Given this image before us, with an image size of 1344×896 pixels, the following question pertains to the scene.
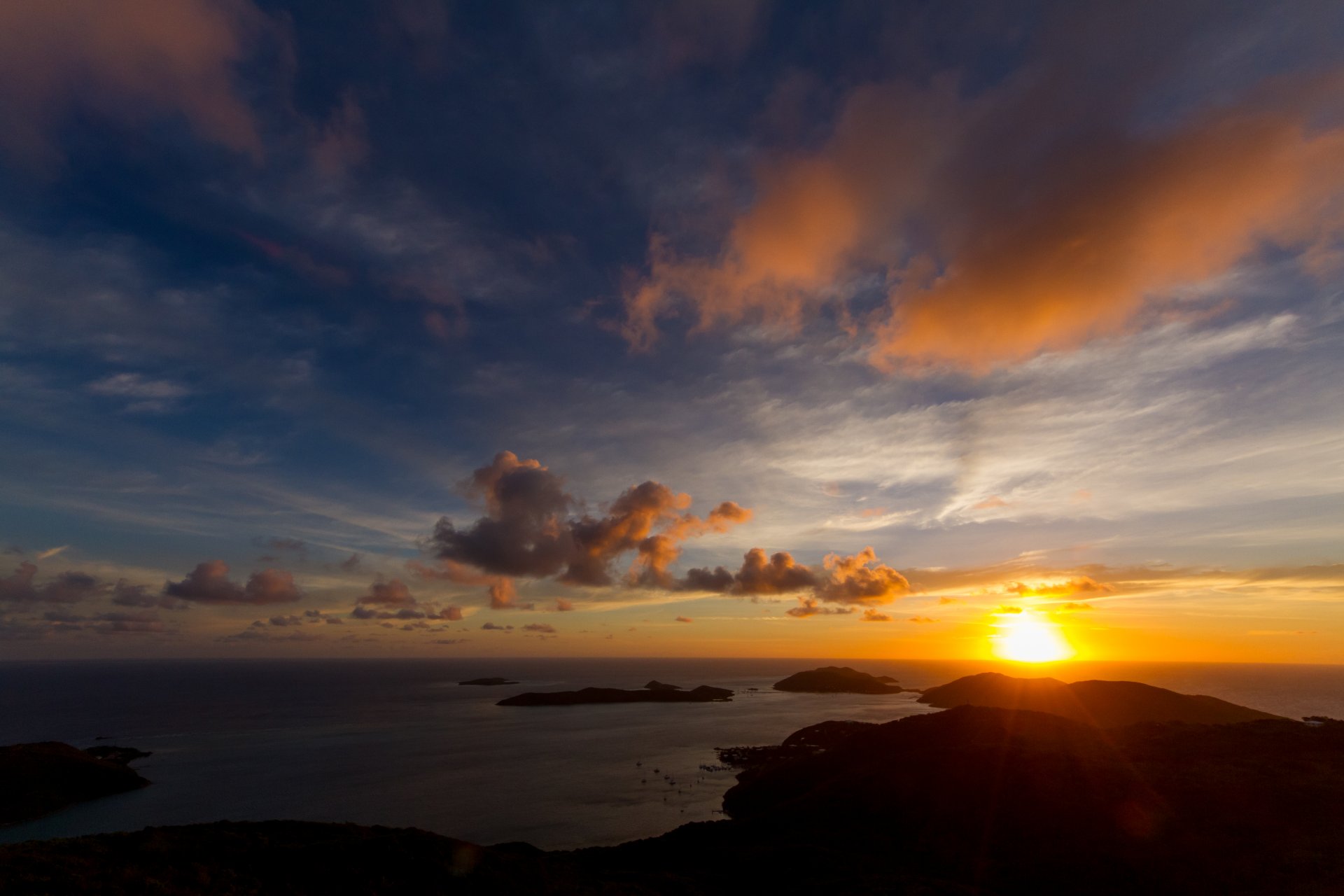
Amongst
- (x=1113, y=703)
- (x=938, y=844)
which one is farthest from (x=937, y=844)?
(x=1113, y=703)

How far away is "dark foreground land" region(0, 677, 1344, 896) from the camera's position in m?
34.8

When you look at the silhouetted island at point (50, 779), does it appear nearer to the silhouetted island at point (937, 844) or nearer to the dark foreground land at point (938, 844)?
the silhouetted island at point (937, 844)

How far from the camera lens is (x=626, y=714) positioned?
173125 millimetres

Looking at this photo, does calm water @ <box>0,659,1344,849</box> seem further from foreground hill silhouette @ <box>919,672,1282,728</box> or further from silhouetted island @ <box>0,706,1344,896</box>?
foreground hill silhouette @ <box>919,672,1282,728</box>

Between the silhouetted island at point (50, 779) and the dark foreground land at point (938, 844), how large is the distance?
195 feet

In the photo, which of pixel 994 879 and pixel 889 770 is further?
pixel 889 770

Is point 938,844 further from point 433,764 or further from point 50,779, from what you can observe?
point 50,779

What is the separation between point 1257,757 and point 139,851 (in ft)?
269

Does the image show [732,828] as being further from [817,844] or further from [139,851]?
[139,851]

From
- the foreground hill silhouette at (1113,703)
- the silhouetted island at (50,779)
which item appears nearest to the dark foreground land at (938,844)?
the foreground hill silhouette at (1113,703)

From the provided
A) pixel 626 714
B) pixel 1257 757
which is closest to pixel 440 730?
pixel 626 714

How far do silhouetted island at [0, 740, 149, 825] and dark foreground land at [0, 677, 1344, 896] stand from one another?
5942 cm

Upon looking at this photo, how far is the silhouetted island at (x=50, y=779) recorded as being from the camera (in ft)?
246

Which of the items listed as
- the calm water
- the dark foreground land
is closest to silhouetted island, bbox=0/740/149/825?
the calm water
